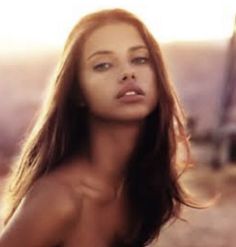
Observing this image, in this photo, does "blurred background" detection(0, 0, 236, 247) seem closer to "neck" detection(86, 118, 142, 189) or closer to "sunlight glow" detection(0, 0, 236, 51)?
"sunlight glow" detection(0, 0, 236, 51)

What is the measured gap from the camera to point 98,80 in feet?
3.28

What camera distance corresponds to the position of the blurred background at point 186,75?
159 centimetres

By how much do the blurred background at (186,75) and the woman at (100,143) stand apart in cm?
53

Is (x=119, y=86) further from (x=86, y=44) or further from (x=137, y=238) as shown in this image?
(x=137, y=238)

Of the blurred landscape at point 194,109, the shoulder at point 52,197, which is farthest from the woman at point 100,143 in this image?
the blurred landscape at point 194,109

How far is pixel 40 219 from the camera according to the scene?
933 mm

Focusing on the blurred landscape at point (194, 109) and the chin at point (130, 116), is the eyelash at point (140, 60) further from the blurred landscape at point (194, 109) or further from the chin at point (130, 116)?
the blurred landscape at point (194, 109)

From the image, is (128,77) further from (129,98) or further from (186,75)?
(186,75)

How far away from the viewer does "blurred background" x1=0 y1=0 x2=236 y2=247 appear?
1588mm

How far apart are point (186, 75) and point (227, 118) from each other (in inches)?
5.6

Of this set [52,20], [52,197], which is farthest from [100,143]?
[52,20]

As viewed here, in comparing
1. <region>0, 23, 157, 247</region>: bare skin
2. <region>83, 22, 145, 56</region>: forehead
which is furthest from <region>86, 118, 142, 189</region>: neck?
<region>83, 22, 145, 56</region>: forehead

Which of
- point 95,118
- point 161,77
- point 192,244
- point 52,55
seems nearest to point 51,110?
point 95,118

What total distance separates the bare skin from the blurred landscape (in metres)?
0.58
